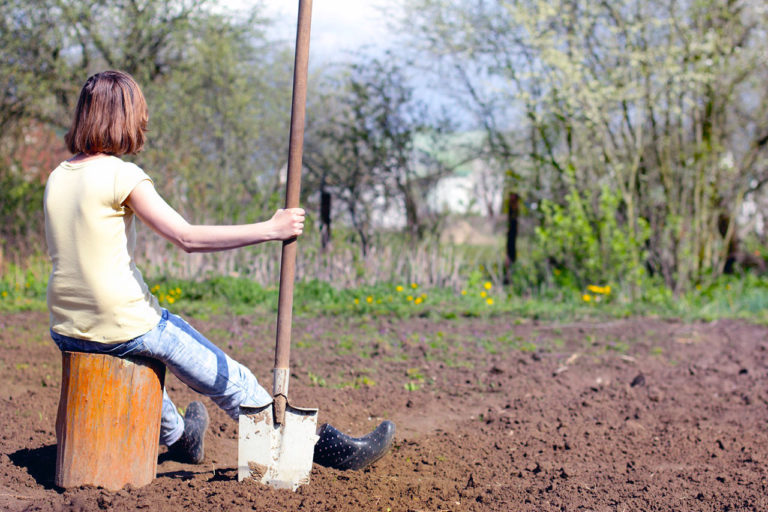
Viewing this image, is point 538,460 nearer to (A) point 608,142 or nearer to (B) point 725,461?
(B) point 725,461

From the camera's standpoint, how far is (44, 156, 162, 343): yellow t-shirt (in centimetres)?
253

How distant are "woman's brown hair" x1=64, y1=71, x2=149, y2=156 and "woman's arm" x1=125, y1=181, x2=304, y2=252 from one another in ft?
0.68

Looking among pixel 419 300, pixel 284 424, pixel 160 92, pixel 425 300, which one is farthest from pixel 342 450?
pixel 160 92

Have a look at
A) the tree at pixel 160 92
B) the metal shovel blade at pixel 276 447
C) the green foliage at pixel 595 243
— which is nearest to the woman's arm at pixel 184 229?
the metal shovel blade at pixel 276 447

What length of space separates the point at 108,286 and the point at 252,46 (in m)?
9.95

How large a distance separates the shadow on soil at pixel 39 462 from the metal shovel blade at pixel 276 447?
2.48 feet

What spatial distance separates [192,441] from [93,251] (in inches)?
46.1

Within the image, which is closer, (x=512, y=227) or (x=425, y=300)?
(x=425, y=300)

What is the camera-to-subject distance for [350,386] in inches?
184

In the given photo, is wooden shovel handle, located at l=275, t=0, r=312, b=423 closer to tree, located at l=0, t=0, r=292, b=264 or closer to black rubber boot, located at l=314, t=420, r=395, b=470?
black rubber boot, located at l=314, t=420, r=395, b=470

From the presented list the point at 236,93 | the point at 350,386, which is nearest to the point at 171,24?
the point at 236,93

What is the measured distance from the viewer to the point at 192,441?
332 cm

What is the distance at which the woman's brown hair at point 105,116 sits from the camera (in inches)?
101

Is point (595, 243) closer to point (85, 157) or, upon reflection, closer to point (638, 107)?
point (638, 107)
